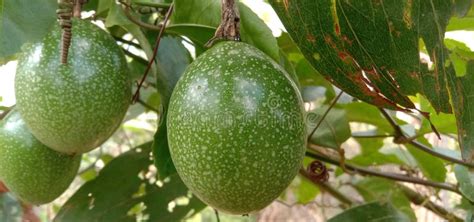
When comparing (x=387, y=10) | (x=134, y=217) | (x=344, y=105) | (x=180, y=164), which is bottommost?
(x=134, y=217)

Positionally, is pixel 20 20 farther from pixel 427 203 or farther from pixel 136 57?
pixel 427 203

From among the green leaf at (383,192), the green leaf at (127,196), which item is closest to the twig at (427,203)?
the green leaf at (383,192)

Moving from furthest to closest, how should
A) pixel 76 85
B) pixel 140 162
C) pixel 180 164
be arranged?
1. pixel 140 162
2. pixel 76 85
3. pixel 180 164

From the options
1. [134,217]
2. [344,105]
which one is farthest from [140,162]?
[344,105]

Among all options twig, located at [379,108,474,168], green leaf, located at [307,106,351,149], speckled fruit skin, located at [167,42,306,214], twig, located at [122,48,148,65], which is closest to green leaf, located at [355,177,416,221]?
twig, located at [379,108,474,168]

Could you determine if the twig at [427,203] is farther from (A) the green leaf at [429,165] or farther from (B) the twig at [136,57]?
(B) the twig at [136,57]

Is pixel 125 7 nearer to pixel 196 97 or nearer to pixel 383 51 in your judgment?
pixel 196 97

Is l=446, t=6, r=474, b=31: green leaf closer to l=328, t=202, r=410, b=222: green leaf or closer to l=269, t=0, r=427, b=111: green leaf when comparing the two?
l=328, t=202, r=410, b=222: green leaf
